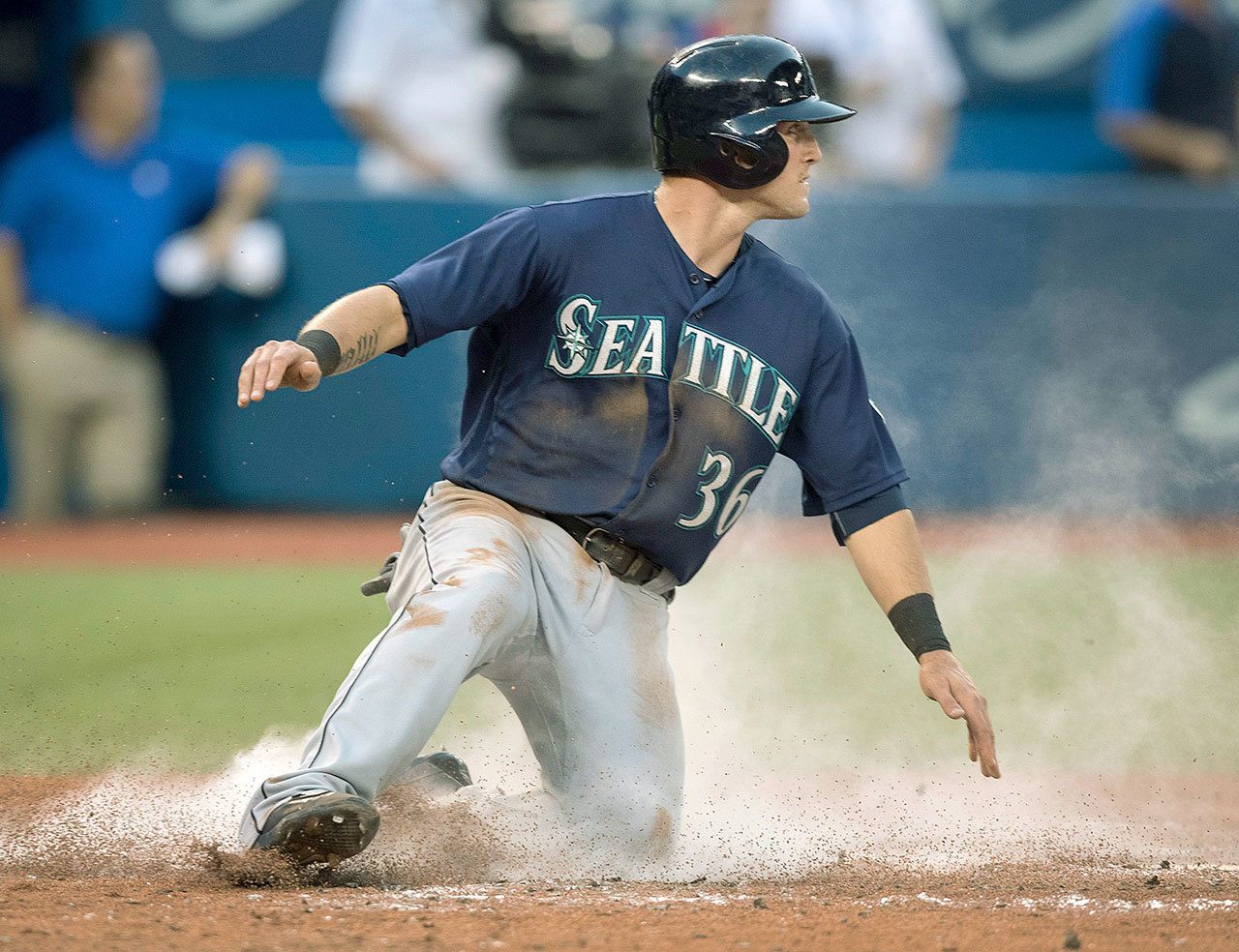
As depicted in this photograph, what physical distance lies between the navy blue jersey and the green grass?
61.5 inches

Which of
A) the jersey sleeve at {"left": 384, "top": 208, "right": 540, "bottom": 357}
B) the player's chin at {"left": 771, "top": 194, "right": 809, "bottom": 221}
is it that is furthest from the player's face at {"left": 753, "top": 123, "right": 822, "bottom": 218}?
the jersey sleeve at {"left": 384, "top": 208, "right": 540, "bottom": 357}

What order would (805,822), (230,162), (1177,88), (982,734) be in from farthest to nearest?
(1177,88), (230,162), (805,822), (982,734)

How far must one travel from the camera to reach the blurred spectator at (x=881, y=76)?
9.77 meters

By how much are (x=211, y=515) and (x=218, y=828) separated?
6.03m

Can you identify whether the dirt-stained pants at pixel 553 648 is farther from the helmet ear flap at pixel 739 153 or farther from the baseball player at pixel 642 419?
the helmet ear flap at pixel 739 153

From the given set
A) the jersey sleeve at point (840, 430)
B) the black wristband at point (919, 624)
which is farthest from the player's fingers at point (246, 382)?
the black wristband at point (919, 624)

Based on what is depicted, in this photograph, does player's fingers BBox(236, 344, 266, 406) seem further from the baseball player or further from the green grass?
the green grass

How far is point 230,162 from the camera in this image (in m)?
10.1

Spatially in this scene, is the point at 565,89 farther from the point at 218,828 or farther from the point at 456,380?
the point at 218,828

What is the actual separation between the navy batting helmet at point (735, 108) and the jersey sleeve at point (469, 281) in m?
0.44

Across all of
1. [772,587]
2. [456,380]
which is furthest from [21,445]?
[772,587]

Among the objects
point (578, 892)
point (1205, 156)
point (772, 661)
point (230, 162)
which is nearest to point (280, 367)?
point (578, 892)

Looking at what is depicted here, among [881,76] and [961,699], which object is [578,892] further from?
[881,76]

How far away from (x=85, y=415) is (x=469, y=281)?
6505 millimetres
